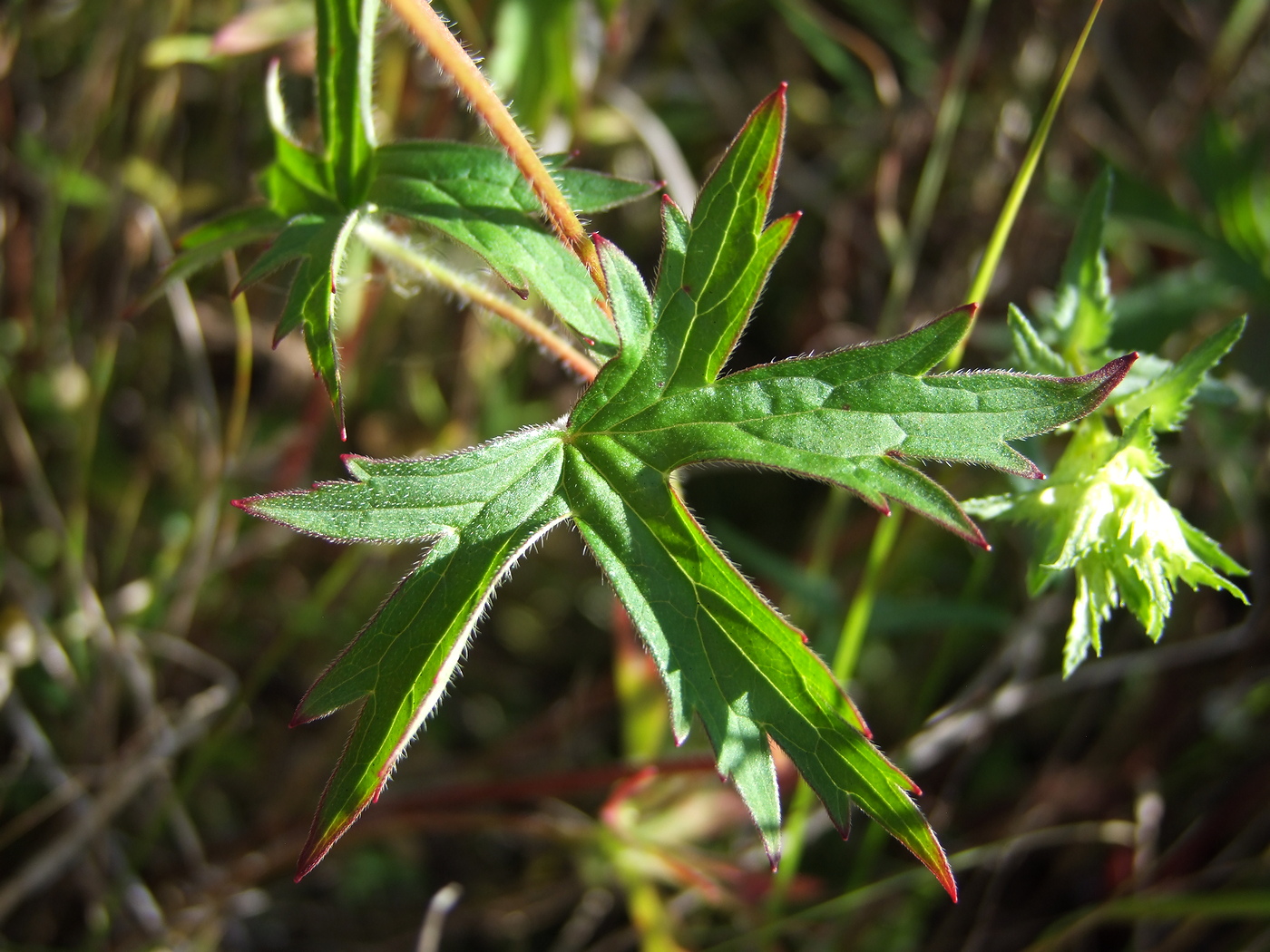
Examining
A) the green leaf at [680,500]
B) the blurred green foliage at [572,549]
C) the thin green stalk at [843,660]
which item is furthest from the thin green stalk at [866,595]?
the green leaf at [680,500]

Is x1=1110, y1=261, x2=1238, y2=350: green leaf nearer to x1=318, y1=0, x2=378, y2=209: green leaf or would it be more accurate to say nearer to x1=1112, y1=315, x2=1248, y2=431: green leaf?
x1=1112, y1=315, x2=1248, y2=431: green leaf

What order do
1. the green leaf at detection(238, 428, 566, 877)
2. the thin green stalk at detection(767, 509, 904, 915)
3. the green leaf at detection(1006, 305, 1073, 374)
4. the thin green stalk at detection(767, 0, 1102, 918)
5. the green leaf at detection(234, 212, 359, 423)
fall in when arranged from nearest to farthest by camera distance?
the green leaf at detection(238, 428, 566, 877)
the green leaf at detection(234, 212, 359, 423)
the green leaf at detection(1006, 305, 1073, 374)
the thin green stalk at detection(767, 0, 1102, 918)
the thin green stalk at detection(767, 509, 904, 915)

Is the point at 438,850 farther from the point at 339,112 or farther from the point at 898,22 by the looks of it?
the point at 898,22

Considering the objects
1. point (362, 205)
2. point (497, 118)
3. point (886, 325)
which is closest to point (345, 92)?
point (362, 205)

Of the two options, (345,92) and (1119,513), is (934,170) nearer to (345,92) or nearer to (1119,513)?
(1119,513)

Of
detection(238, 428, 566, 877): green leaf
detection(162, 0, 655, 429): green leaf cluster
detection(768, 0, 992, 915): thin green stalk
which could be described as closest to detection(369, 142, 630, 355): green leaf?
detection(162, 0, 655, 429): green leaf cluster
